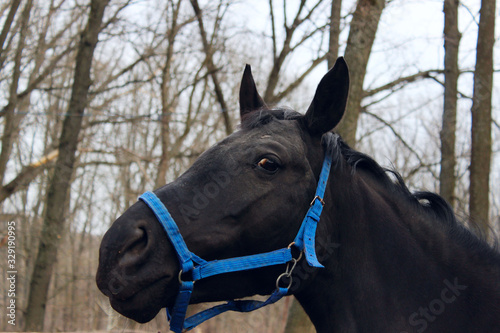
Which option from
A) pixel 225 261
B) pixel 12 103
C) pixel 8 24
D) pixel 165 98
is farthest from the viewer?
pixel 165 98

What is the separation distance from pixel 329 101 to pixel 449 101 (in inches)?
299

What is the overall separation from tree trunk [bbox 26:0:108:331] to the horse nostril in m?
7.54

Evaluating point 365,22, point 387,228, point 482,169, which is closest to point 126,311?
point 387,228

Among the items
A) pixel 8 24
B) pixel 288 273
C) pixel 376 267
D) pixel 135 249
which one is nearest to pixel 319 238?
pixel 288 273

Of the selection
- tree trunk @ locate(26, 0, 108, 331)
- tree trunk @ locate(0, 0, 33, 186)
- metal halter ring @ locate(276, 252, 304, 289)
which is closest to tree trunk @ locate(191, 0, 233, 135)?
tree trunk @ locate(26, 0, 108, 331)

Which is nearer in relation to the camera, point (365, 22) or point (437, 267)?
point (437, 267)

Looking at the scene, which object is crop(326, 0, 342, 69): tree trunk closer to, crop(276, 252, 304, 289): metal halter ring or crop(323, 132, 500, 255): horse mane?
crop(323, 132, 500, 255): horse mane

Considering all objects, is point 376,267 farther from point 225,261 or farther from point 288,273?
point 225,261

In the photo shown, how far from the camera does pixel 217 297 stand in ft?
8.09

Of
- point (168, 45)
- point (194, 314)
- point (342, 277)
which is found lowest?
point (194, 314)

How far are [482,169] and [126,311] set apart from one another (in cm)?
683

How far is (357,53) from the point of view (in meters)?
Answer: 6.37

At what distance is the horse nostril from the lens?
84.9 inches

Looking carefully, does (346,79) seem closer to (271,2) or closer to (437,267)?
(437,267)
